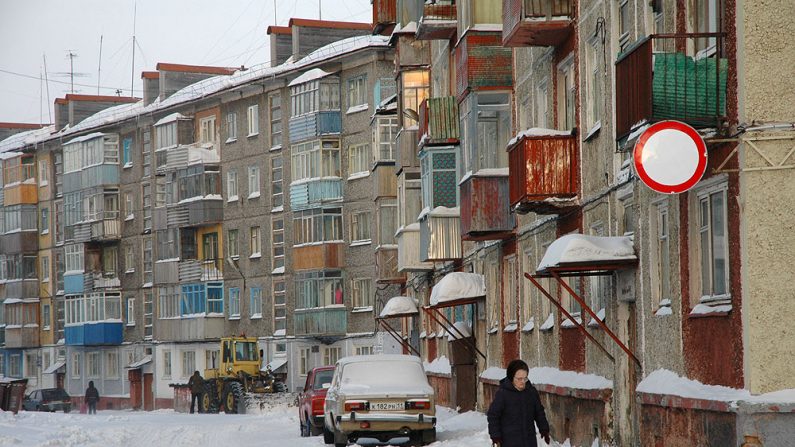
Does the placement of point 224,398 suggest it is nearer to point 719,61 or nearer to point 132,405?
point 132,405

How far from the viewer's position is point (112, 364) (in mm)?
74938

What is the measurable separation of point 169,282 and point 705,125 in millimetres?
55901

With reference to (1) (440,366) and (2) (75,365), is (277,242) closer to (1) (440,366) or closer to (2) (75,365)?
(2) (75,365)

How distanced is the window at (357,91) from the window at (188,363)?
52.4ft

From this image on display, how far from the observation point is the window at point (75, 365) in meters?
77.4

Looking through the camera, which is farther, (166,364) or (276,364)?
(166,364)

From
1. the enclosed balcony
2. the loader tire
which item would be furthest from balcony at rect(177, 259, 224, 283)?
the loader tire

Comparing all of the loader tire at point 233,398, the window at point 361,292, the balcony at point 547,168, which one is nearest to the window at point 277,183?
the window at point 361,292

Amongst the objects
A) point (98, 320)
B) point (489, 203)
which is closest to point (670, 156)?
point (489, 203)

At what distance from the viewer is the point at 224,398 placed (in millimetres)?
50719

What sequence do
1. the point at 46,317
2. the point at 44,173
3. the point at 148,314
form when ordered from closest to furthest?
the point at 148,314, the point at 44,173, the point at 46,317

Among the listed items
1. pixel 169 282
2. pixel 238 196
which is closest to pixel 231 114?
pixel 238 196

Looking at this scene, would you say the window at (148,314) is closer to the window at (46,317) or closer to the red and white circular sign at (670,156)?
the window at (46,317)

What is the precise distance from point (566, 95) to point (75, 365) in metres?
56.7
